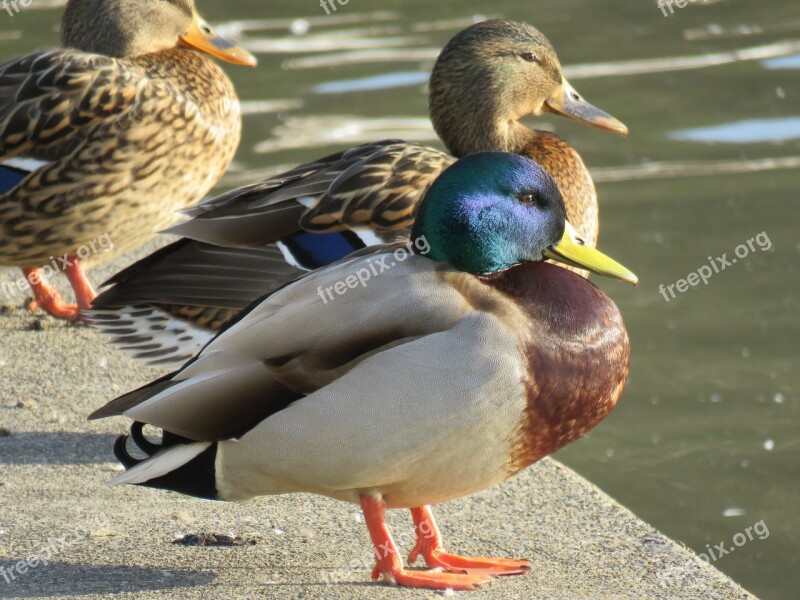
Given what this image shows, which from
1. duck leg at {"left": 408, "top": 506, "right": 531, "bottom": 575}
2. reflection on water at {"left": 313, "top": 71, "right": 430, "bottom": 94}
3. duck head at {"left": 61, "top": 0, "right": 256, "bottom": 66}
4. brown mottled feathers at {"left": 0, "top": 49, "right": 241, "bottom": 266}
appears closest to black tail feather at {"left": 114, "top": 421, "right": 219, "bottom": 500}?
duck leg at {"left": 408, "top": 506, "right": 531, "bottom": 575}

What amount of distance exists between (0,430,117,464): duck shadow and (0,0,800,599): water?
1.94 metres

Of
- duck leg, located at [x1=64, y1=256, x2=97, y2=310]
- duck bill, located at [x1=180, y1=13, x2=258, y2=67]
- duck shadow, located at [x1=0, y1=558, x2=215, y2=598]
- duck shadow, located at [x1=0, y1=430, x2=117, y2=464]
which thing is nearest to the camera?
duck shadow, located at [x1=0, y1=558, x2=215, y2=598]

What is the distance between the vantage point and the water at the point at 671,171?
17.6 feet

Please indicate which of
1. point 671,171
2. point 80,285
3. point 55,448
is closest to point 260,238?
point 55,448

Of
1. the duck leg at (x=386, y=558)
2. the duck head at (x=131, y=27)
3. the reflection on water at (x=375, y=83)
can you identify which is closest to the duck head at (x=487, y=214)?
the duck leg at (x=386, y=558)

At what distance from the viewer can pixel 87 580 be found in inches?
138

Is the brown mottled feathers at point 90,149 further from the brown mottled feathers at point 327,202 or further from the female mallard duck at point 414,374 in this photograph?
the female mallard duck at point 414,374

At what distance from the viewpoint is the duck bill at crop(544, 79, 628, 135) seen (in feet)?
18.1

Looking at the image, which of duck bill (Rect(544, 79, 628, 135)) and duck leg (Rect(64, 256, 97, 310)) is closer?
duck bill (Rect(544, 79, 628, 135))

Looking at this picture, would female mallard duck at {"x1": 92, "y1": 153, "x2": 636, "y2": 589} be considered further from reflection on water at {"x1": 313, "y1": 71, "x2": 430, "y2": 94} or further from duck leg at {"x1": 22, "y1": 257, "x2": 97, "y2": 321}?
reflection on water at {"x1": 313, "y1": 71, "x2": 430, "y2": 94}

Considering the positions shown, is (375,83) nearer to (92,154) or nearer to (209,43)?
(209,43)

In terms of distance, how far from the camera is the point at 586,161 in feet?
29.3

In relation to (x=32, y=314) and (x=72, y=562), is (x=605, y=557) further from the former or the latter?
(x=32, y=314)

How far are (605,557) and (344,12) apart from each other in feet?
30.3
